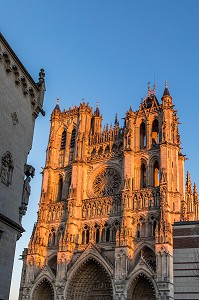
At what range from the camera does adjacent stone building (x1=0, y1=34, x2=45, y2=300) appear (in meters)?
13.7

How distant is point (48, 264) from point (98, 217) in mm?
6449

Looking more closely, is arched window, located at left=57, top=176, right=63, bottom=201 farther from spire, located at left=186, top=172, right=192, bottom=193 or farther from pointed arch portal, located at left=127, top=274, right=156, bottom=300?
pointed arch portal, located at left=127, top=274, right=156, bottom=300

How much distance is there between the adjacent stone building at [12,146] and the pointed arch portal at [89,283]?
21.1 m

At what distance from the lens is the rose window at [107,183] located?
39.6m

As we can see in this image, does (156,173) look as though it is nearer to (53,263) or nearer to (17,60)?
(53,263)

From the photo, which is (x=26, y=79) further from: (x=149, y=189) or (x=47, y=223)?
(x=47, y=223)

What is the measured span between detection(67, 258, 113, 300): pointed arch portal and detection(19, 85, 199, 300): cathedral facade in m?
0.08

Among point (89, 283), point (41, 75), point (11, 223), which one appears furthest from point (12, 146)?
point (89, 283)

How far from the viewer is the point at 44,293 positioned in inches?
1444

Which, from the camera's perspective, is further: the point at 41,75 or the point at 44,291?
the point at 44,291

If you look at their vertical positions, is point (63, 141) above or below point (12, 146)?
above

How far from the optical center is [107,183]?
1578 inches

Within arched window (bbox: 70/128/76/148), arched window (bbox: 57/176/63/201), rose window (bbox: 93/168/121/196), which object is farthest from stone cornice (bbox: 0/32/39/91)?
arched window (bbox: 70/128/76/148)

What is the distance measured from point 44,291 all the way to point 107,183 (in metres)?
11.6
